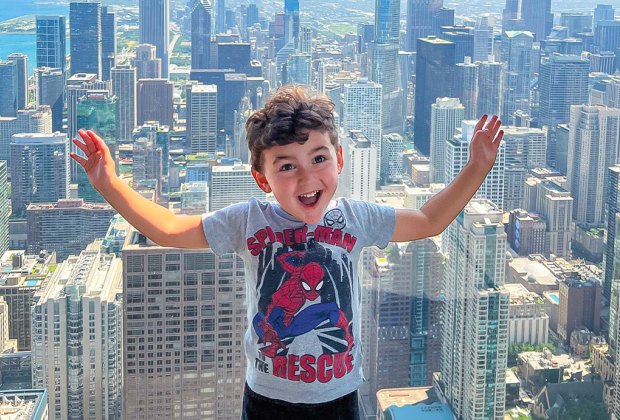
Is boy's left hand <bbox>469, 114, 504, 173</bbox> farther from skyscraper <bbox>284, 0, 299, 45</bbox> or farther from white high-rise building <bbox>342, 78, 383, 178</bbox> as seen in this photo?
skyscraper <bbox>284, 0, 299, 45</bbox>

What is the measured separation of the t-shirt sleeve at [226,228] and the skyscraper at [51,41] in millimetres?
6539

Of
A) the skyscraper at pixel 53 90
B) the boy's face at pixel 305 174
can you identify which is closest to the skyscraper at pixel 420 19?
the skyscraper at pixel 53 90

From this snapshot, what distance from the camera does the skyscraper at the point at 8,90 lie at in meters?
6.78

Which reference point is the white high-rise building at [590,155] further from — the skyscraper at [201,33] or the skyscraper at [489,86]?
the skyscraper at [201,33]

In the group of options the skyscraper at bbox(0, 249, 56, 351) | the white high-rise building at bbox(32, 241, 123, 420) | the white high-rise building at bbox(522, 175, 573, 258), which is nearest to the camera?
the white high-rise building at bbox(32, 241, 123, 420)

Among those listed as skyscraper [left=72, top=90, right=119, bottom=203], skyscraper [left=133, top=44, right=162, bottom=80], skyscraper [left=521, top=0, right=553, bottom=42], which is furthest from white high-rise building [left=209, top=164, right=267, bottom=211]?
skyscraper [left=521, top=0, right=553, bottom=42]

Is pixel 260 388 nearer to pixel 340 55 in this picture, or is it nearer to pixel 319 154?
pixel 319 154

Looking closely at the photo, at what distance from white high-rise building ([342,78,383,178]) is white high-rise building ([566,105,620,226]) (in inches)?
55.0

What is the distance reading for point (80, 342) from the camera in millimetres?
2918

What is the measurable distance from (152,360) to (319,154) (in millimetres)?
1392

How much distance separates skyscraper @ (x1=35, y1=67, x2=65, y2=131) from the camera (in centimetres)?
668

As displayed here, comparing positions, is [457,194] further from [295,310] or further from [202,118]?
[202,118]

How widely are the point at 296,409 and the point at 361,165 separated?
394 cm

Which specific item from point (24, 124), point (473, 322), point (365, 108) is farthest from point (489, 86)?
point (473, 322)
